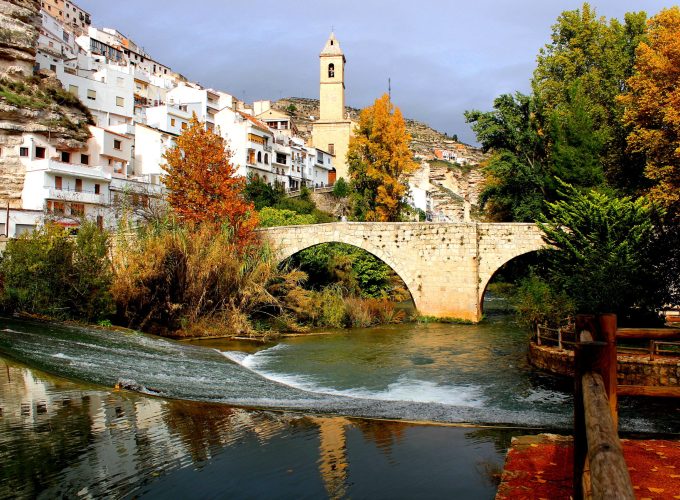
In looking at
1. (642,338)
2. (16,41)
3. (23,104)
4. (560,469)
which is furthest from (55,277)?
(16,41)

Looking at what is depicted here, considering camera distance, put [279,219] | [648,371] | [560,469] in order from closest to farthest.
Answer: [560,469] → [648,371] → [279,219]

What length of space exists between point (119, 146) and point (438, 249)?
25290mm

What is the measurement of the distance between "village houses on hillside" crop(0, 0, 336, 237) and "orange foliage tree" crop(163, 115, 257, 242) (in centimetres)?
86

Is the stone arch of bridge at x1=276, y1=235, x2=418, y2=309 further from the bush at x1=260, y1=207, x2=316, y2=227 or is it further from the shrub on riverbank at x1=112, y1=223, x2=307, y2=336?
the bush at x1=260, y1=207, x2=316, y2=227

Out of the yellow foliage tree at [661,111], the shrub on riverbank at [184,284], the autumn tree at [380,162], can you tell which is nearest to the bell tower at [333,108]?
the autumn tree at [380,162]

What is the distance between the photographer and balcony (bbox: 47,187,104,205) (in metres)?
32.0

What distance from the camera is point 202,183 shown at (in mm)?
23672

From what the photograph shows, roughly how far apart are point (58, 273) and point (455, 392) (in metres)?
10.9

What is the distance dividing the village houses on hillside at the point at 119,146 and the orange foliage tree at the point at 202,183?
0.86 meters

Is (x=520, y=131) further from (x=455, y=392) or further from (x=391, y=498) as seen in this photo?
(x=391, y=498)

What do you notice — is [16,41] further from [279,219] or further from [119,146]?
[279,219]

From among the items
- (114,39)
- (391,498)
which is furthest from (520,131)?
(114,39)

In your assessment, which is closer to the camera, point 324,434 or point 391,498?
point 391,498

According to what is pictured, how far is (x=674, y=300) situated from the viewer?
1360cm
